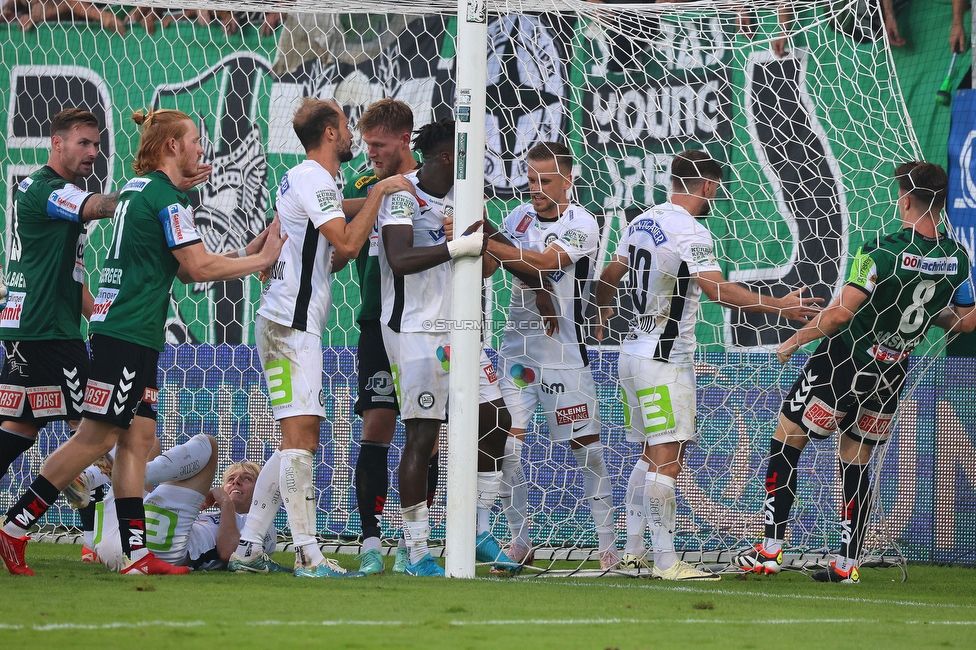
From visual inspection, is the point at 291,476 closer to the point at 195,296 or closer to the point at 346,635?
the point at 346,635

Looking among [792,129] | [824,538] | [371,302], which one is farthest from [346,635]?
A: [792,129]

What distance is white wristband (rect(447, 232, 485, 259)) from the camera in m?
5.57

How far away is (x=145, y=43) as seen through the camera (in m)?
8.96

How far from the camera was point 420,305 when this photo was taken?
19.2 ft

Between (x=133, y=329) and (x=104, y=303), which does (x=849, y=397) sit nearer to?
(x=133, y=329)

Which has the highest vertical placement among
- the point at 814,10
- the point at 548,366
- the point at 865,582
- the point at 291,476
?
the point at 814,10

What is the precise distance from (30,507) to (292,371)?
126cm

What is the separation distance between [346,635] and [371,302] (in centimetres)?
276

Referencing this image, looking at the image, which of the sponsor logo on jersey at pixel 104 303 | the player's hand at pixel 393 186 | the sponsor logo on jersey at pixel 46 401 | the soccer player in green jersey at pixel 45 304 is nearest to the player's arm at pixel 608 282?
the player's hand at pixel 393 186

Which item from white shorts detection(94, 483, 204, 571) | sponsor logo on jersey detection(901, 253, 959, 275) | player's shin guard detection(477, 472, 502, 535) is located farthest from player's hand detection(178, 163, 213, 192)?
sponsor logo on jersey detection(901, 253, 959, 275)

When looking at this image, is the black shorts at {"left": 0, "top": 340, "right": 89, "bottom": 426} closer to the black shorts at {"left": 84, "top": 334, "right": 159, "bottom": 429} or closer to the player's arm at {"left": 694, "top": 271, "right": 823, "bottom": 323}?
the black shorts at {"left": 84, "top": 334, "right": 159, "bottom": 429}

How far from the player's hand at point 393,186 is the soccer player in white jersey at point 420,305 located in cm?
4

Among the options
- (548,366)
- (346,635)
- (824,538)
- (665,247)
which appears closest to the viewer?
(346,635)

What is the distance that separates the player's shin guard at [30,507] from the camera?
5336 mm
